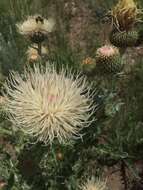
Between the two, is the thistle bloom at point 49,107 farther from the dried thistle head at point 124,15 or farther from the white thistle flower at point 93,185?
the dried thistle head at point 124,15

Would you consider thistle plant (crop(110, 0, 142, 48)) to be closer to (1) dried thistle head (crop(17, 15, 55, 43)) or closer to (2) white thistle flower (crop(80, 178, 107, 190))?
(2) white thistle flower (crop(80, 178, 107, 190))

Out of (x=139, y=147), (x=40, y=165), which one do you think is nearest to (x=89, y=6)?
(x=139, y=147)

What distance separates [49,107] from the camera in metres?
2.79

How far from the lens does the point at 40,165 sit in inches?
128

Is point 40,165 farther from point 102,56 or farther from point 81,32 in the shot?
point 81,32

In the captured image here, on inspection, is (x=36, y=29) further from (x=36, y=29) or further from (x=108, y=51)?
(x=108, y=51)

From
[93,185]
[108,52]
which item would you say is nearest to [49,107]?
[93,185]

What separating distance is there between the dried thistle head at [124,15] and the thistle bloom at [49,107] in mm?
707

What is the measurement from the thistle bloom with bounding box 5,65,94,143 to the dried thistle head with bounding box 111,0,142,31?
71 centimetres

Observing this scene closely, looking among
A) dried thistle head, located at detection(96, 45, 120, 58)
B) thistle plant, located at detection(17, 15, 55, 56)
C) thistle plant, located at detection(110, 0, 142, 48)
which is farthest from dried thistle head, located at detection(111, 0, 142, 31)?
thistle plant, located at detection(17, 15, 55, 56)

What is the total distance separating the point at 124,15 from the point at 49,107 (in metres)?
0.94

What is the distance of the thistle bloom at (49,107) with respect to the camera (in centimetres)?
279

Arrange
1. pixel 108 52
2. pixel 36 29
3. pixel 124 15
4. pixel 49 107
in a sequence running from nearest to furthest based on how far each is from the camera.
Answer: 1. pixel 49 107
2. pixel 124 15
3. pixel 108 52
4. pixel 36 29

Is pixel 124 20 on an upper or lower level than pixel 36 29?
lower
